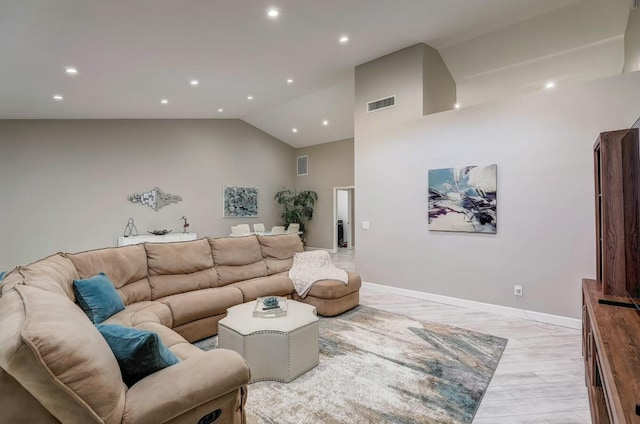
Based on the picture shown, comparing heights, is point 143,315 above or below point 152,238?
below

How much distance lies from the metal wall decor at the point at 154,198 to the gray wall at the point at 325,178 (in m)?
4.14

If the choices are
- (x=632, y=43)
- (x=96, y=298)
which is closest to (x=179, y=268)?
(x=96, y=298)

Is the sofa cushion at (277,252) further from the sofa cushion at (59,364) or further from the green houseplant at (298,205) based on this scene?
the green houseplant at (298,205)

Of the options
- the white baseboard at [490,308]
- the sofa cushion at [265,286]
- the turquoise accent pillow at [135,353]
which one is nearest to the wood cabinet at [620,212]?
the white baseboard at [490,308]

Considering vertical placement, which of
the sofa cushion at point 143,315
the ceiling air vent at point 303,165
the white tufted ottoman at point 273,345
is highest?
the ceiling air vent at point 303,165

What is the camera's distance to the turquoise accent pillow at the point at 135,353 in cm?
140

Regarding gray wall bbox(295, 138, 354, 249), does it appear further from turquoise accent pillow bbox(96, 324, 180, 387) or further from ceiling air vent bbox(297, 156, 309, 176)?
turquoise accent pillow bbox(96, 324, 180, 387)

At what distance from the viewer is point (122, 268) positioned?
3125mm

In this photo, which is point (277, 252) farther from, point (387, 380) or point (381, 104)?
point (381, 104)

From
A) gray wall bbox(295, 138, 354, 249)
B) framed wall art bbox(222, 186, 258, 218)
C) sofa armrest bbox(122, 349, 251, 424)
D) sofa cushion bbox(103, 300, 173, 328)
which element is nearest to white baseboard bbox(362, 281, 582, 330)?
sofa cushion bbox(103, 300, 173, 328)

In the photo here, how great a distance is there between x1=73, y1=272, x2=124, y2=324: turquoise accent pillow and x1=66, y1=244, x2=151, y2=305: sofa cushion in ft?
0.93

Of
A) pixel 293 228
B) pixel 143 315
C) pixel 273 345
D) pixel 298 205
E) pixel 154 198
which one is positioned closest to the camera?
pixel 273 345

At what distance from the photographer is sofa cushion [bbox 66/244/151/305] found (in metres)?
2.89

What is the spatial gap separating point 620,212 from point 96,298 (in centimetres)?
396
